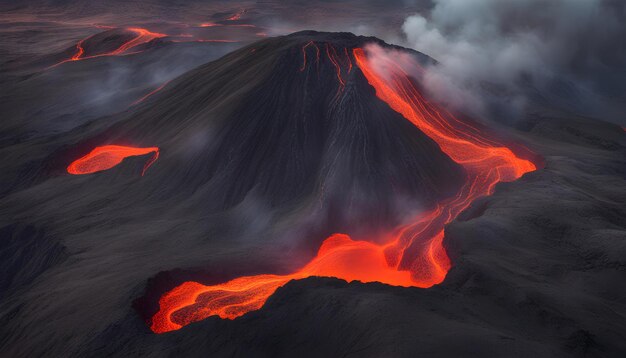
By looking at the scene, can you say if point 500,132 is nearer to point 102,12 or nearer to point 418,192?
point 418,192

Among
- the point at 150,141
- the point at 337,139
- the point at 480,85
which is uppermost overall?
the point at 480,85

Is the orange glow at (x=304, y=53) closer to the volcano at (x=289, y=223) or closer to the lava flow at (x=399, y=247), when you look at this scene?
the volcano at (x=289, y=223)

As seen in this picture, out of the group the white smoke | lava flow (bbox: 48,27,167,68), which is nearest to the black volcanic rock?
lava flow (bbox: 48,27,167,68)

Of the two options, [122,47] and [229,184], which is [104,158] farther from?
[122,47]

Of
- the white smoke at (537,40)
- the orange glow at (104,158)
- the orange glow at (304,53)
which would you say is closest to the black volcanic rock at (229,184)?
the orange glow at (304,53)

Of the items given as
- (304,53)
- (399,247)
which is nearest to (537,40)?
(304,53)

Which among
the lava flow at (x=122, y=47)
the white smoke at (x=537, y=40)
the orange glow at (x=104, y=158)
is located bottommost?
the orange glow at (x=104, y=158)

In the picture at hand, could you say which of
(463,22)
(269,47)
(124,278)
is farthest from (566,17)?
(124,278)

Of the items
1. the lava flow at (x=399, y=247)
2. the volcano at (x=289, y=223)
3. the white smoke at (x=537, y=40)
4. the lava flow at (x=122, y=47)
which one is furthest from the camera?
the lava flow at (x=122, y=47)
